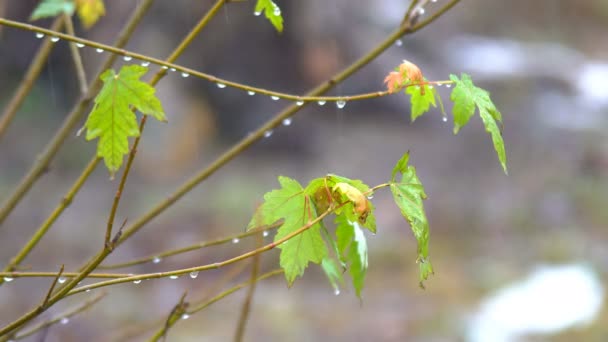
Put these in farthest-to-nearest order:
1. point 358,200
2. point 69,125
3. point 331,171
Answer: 1. point 331,171
2. point 69,125
3. point 358,200

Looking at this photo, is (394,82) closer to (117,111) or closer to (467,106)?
(467,106)

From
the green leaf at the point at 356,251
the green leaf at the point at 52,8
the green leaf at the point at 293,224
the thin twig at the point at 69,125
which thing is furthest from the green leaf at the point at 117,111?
the green leaf at the point at 52,8

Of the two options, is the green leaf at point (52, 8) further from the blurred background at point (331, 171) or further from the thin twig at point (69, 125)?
the blurred background at point (331, 171)

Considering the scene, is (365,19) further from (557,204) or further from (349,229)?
(349,229)

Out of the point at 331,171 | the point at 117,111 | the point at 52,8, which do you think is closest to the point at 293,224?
the point at 117,111

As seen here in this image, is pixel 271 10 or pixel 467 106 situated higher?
pixel 271 10

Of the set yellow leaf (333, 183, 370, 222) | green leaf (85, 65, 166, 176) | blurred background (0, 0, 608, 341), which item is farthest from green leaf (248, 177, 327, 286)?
blurred background (0, 0, 608, 341)

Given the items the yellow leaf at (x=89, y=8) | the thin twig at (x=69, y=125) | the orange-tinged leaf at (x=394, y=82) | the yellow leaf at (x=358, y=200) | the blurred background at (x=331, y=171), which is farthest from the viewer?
the blurred background at (x=331, y=171)

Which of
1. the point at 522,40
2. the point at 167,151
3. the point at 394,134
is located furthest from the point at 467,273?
the point at 522,40
